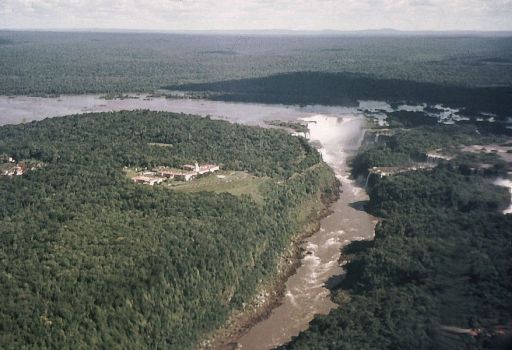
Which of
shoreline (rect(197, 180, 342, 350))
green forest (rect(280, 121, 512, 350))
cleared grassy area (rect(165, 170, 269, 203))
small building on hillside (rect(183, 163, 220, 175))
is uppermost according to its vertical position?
small building on hillside (rect(183, 163, 220, 175))

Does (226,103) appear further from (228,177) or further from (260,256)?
(260,256)

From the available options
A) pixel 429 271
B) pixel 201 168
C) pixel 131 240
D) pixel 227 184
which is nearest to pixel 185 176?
pixel 201 168

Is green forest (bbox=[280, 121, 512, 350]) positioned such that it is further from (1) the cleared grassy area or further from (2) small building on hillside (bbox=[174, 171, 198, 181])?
(2) small building on hillside (bbox=[174, 171, 198, 181])

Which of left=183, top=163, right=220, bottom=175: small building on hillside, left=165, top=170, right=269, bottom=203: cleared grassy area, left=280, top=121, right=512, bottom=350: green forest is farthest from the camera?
left=183, top=163, right=220, bottom=175: small building on hillside

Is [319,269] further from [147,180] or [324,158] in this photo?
[324,158]

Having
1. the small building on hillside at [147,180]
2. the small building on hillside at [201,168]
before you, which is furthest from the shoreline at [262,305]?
the small building on hillside at [147,180]

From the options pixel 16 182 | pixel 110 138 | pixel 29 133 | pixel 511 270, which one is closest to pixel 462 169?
pixel 511 270

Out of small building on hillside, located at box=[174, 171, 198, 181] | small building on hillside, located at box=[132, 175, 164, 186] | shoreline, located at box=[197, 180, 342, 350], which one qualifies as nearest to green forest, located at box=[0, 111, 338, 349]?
shoreline, located at box=[197, 180, 342, 350]
